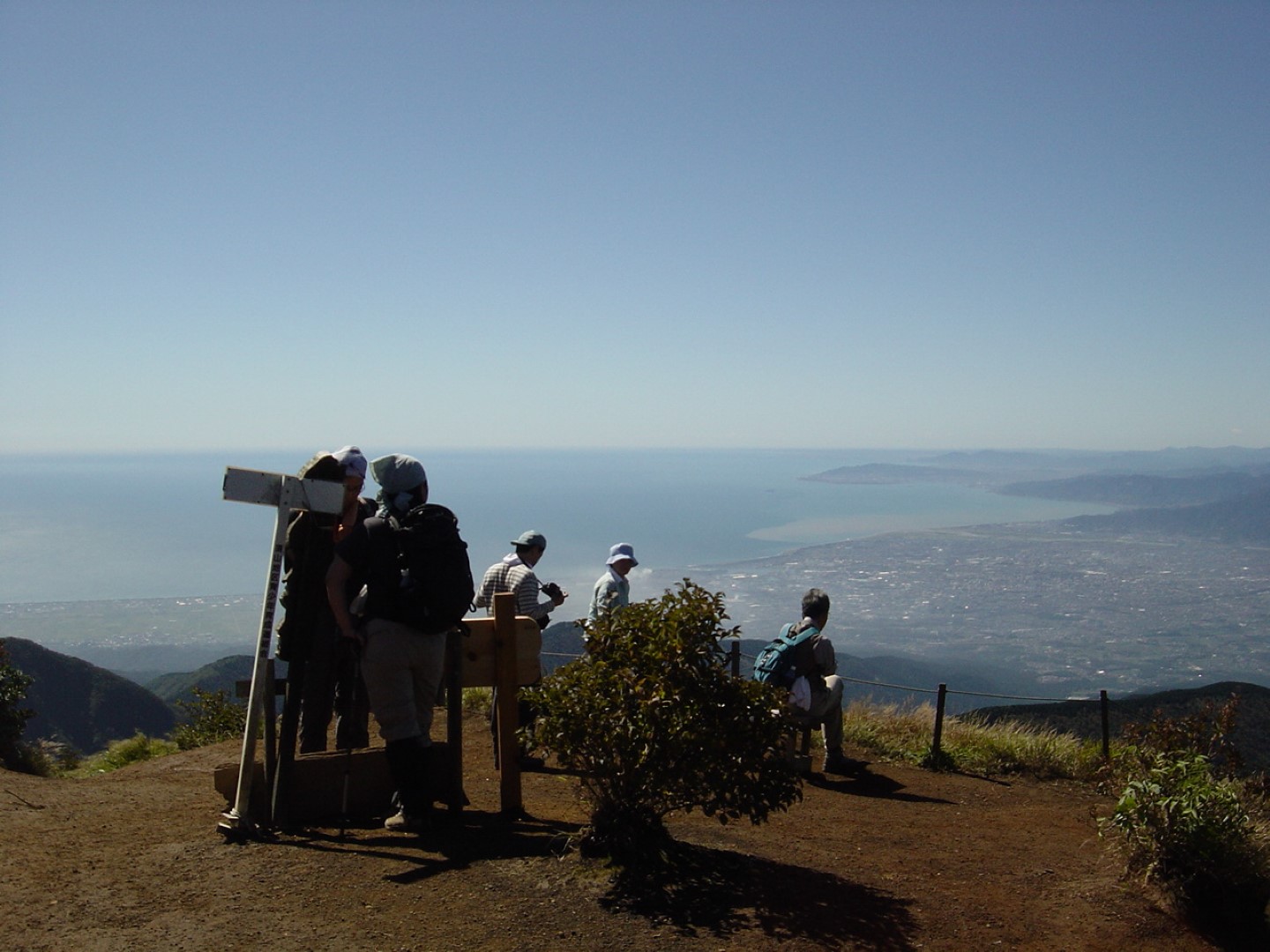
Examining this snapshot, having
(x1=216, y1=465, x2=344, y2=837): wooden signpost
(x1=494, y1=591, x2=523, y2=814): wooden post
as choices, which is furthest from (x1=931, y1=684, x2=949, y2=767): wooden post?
(x1=216, y1=465, x2=344, y2=837): wooden signpost

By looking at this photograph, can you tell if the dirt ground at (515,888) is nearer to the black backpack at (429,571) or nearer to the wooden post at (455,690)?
the wooden post at (455,690)

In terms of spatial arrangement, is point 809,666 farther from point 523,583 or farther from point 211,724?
point 211,724

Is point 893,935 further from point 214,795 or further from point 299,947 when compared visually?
point 214,795

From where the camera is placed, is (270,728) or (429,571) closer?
(429,571)

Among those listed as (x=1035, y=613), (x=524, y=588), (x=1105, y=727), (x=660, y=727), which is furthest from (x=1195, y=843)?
(x=1035, y=613)

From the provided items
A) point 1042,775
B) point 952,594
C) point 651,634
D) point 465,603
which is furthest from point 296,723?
point 952,594

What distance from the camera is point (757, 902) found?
4.47 metres

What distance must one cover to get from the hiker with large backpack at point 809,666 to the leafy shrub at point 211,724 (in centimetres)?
446

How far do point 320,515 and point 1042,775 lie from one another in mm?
7000

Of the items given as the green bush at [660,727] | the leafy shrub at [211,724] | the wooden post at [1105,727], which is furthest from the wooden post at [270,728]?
the wooden post at [1105,727]

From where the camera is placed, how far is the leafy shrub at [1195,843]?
16.4ft

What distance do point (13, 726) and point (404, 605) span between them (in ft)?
21.0

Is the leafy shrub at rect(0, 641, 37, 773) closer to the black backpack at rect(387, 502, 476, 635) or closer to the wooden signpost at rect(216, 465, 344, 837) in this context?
the wooden signpost at rect(216, 465, 344, 837)

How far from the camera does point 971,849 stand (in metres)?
6.18
